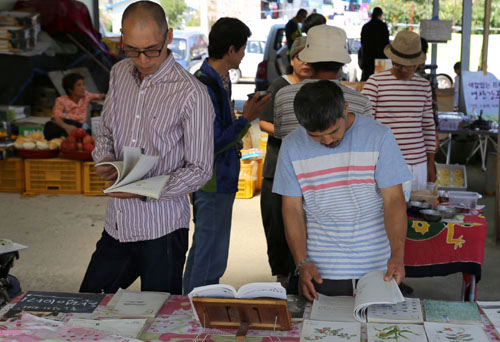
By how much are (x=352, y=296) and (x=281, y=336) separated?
462mm

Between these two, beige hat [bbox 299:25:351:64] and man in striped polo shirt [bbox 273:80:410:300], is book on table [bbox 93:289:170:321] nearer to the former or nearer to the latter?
man in striped polo shirt [bbox 273:80:410:300]

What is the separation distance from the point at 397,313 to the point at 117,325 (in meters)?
0.96

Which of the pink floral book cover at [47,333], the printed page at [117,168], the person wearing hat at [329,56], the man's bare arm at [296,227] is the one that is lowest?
the pink floral book cover at [47,333]

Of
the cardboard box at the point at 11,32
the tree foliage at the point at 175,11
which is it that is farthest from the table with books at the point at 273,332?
the tree foliage at the point at 175,11

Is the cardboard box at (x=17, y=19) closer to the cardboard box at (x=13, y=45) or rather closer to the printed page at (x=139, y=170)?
the cardboard box at (x=13, y=45)

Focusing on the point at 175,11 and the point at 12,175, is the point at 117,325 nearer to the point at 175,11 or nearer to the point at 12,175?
the point at 12,175

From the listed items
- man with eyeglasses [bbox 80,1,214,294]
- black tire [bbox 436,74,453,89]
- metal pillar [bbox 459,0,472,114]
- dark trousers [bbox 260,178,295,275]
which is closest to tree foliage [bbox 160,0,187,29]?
black tire [bbox 436,74,453,89]

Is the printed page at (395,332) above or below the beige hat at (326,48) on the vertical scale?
below

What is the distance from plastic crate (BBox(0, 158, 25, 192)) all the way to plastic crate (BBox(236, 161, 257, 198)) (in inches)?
91.8

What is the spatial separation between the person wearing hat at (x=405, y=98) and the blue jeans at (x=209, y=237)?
57.4 inches

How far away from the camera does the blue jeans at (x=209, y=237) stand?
3318mm

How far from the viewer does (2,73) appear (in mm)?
9719

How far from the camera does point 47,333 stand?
214 cm

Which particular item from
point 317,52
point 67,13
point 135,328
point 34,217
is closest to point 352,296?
point 135,328
